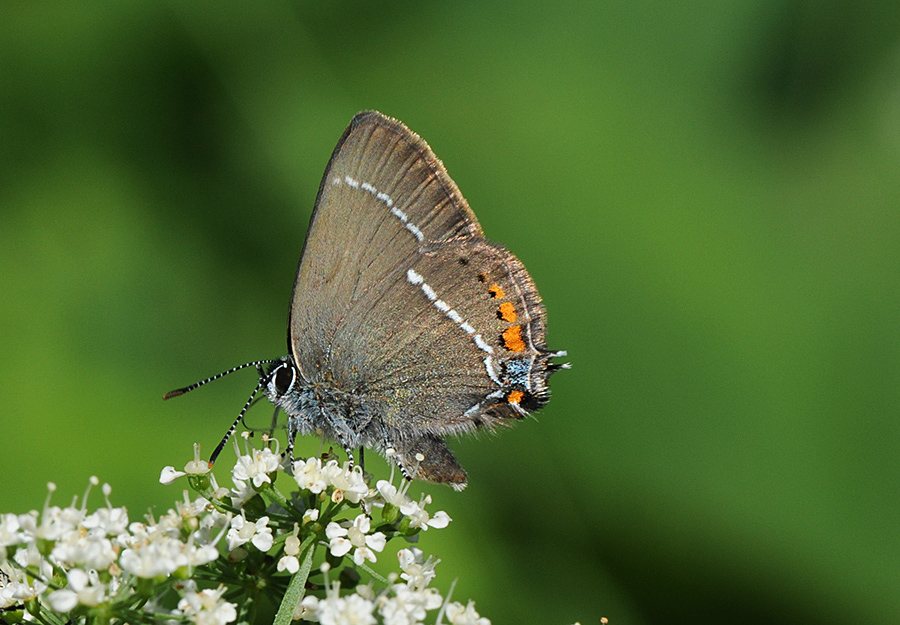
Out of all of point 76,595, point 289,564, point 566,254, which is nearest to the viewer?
point 76,595

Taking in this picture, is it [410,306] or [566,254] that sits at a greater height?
[566,254]

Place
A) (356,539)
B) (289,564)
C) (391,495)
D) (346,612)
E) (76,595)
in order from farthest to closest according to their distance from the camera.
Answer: (391,495) < (356,539) < (289,564) < (346,612) < (76,595)

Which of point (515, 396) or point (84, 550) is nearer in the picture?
point (84, 550)

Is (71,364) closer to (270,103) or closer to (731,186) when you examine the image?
(270,103)

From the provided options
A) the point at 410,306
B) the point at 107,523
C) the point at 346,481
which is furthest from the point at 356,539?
the point at 410,306

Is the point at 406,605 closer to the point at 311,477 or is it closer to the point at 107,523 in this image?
the point at 311,477

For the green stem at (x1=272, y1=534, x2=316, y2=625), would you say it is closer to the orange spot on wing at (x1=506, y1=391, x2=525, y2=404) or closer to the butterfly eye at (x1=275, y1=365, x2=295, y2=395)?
the butterfly eye at (x1=275, y1=365, x2=295, y2=395)

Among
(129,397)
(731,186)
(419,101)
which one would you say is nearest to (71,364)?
(129,397)
